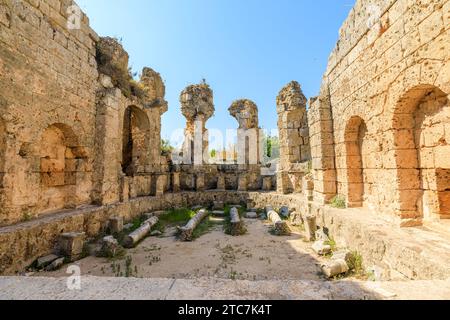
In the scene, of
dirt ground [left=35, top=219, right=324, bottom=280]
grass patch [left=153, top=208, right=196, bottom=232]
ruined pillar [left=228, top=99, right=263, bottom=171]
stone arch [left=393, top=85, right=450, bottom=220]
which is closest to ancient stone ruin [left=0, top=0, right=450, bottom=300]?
stone arch [left=393, top=85, right=450, bottom=220]

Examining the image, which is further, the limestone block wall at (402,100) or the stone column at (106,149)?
the stone column at (106,149)

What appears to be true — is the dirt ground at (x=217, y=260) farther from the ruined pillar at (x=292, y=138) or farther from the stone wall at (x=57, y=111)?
the ruined pillar at (x=292, y=138)

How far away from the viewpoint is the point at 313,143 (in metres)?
7.77

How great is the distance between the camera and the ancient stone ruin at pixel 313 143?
3.81 metres

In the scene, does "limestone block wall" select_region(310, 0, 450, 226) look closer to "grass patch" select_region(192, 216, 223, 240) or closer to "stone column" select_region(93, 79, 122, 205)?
"grass patch" select_region(192, 216, 223, 240)

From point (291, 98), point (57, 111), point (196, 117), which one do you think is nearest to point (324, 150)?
point (291, 98)

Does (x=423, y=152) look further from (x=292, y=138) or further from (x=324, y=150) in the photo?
(x=292, y=138)

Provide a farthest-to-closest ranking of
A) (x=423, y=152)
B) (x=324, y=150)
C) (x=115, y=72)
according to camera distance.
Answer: (x=115, y=72)
(x=324, y=150)
(x=423, y=152)

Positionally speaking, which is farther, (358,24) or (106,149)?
(106,149)

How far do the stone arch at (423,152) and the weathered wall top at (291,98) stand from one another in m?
6.38

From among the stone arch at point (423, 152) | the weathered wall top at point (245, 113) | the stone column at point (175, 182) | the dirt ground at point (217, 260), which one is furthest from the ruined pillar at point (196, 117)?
the stone arch at point (423, 152)

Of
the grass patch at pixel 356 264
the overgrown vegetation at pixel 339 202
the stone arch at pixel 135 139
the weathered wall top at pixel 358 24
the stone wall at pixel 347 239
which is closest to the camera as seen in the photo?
the stone wall at pixel 347 239

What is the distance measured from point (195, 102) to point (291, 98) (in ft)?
17.3

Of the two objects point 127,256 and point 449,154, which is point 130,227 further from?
point 449,154
